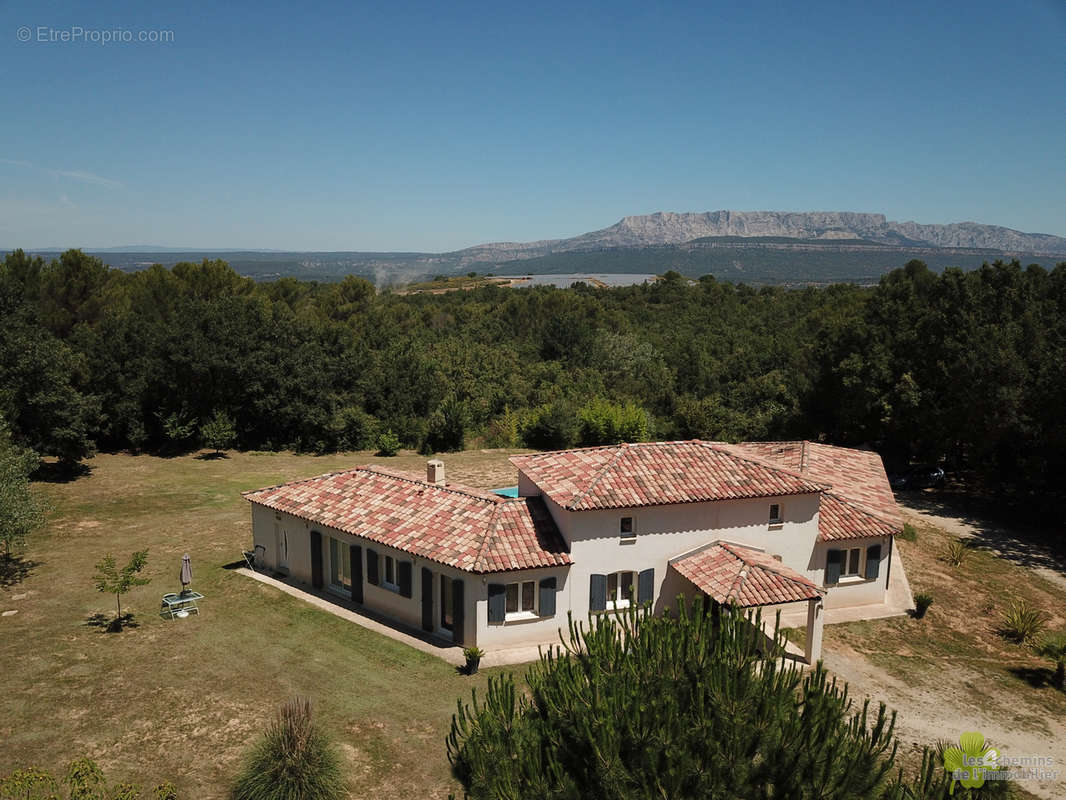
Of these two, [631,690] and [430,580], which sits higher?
[631,690]

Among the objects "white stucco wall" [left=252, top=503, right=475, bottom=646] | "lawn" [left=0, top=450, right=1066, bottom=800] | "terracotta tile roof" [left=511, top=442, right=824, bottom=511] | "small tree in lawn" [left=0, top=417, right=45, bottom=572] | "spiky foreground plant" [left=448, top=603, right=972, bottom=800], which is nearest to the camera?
"spiky foreground plant" [left=448, top=603, right=972, bottom=800]

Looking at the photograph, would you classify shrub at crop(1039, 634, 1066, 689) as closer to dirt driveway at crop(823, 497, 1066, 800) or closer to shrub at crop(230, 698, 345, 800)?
dirt driveway at crop(823, 497, 1066, 800)

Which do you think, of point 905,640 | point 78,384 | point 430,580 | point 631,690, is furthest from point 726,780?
point 78,384

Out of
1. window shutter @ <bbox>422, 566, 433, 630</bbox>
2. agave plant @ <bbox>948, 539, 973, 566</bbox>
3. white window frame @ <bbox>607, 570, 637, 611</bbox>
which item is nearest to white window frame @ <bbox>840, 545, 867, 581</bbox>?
agave plant @ <bbox>948, 539, 973, 566</bbox>

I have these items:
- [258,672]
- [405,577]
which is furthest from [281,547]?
[258,672]

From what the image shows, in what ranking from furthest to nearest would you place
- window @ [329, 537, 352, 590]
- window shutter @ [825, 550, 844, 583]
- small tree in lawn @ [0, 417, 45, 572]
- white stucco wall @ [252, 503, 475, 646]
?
window shutter @ [825, 550, 844, 583], window @ [329, 537, 352, 590], small tree in lawn @ [0, 417, 45, 572], white stucco wall @ [252, 503, 475, 646]

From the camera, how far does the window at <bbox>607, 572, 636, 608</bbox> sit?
64.8 feet

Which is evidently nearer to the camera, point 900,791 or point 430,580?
point 900,791

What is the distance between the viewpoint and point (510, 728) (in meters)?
10.8

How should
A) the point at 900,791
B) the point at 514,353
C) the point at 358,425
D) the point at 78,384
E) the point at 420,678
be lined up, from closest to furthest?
1. the point at 900,791
2. the point at 420,678
3. the point at 78,384
4. the point at 358,425
5. the point at 514,353

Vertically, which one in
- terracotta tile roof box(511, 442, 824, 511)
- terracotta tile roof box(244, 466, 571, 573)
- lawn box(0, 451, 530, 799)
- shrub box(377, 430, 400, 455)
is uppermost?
terracotta tile roof box(511, 442, 824, 511)

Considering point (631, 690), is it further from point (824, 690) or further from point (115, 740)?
point (115, 740)

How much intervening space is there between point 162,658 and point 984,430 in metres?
32.8

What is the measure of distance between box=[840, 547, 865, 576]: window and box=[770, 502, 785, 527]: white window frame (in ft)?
9.38
